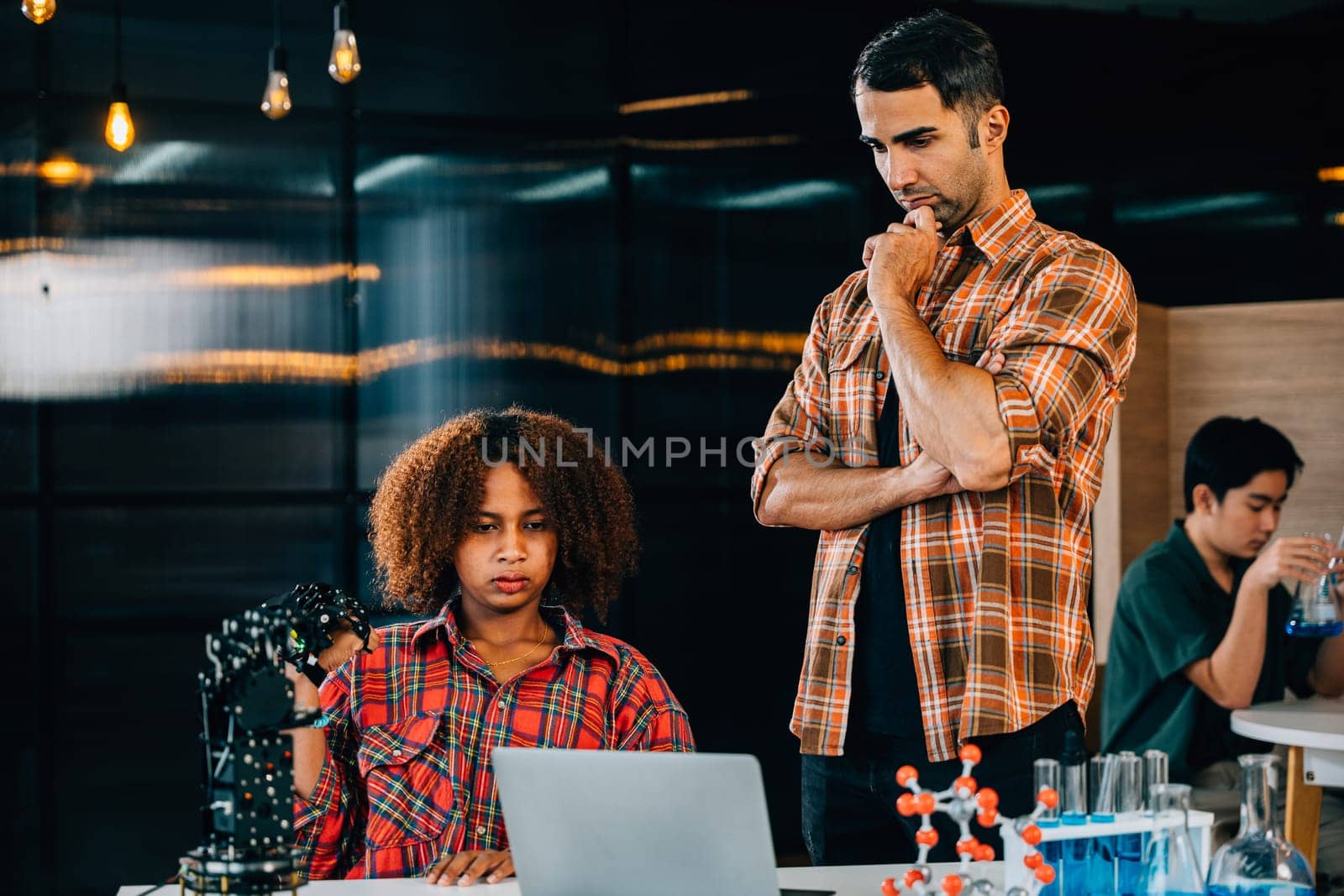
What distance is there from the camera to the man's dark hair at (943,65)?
2.09 meters

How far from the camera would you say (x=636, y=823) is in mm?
1373

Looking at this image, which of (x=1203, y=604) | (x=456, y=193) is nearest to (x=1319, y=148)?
(x=1203, y=604)

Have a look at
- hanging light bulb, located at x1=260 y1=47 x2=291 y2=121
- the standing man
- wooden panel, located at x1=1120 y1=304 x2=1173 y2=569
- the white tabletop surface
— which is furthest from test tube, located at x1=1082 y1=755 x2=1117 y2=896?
wooden panel, located at x1=1120 y1=304 x2=1173 y2=569

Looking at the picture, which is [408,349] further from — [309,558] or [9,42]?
[9,42]

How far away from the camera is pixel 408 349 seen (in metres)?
4.38

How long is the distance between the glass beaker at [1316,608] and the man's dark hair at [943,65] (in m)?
1.80

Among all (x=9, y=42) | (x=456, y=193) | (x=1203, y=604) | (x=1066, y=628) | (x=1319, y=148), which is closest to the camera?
(x=1066, y=628)

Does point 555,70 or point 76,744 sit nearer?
point 76,744

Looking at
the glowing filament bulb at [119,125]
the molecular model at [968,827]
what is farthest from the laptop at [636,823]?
the glowing filament bulb at [119,125]

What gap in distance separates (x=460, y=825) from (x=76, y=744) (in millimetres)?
2535

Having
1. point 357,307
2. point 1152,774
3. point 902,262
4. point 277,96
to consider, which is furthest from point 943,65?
point 357,307

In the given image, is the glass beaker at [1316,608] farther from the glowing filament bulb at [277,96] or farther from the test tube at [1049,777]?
the glowing filament bulb at [277,96]

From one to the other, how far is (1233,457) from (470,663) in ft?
7.36

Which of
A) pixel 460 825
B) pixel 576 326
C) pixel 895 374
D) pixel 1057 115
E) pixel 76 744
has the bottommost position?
pixel 76 744
